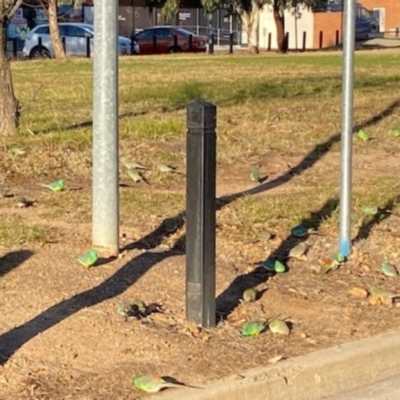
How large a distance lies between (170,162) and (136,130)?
1.89 metres

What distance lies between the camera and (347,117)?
690 cm

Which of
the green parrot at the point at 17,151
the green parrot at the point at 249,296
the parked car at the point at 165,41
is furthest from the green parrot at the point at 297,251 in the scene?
the parked car at the point at 165,41

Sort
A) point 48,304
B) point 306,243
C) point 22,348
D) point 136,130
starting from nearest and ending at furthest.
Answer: point 22,348, point 48,304, point 306,243, point 136,130

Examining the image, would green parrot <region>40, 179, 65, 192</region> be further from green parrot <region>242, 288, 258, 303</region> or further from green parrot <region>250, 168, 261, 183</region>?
green parrot <region>242, 288, 258, 303</region>

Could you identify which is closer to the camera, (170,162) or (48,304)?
(48,304)

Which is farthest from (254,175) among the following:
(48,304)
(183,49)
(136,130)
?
(183,49)

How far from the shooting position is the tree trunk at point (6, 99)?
11.5 m

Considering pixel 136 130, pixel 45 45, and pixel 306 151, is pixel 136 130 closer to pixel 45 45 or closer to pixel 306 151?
pixel 306 151

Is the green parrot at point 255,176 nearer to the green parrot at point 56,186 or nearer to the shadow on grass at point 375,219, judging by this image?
the shadow on grass at point 375,219

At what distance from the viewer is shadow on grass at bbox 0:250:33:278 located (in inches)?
254

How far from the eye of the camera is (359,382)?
5461 mm

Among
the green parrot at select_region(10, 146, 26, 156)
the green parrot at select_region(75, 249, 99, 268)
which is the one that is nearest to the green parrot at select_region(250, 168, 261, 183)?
the green parrot at select_region(10, 146, 26, 156)

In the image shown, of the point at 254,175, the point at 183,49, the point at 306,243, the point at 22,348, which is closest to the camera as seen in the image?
the point at 22,348

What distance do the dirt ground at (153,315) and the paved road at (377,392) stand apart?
314 mm
